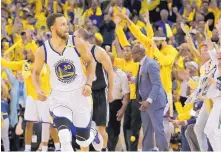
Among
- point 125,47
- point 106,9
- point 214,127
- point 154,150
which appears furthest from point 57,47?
point 106,9

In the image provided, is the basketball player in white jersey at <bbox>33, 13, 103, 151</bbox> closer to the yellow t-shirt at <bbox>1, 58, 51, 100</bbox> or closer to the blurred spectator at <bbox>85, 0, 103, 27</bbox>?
the yellow t-shirt at <bbox>1, 58, 51, 100</bbox>

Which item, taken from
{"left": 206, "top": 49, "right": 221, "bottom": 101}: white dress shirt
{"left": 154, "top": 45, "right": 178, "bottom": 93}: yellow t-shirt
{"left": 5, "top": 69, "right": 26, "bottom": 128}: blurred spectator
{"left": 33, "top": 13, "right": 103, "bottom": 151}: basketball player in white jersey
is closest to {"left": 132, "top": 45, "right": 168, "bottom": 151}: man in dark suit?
{"left": 154, "top": 45, "right": 178, "bottom": 93}: yellow t-shirt

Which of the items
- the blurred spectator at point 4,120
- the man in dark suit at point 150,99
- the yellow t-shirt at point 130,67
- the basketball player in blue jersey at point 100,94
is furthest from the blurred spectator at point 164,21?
the basketball player in blue jersey at point 100,94

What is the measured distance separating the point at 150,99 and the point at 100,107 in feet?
2.70

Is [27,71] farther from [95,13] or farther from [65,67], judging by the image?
[95,13]

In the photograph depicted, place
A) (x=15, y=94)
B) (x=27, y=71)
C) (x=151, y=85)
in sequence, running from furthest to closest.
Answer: (x=15, y=94) → (x=27, y=71) → (x=151, y=85)

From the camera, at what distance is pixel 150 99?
495 inches

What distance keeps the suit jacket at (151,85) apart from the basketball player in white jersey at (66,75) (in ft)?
8.14

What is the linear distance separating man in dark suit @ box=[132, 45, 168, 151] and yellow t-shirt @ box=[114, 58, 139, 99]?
843 millimetres

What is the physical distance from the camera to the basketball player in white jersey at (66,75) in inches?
398

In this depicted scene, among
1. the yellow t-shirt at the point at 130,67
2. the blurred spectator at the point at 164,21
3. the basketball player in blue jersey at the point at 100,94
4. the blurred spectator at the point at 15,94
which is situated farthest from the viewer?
the blurred spectator at the point at 164,21

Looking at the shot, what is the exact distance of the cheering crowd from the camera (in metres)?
11.8

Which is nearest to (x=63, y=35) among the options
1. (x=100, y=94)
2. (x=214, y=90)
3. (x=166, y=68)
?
(x=214, y=90)

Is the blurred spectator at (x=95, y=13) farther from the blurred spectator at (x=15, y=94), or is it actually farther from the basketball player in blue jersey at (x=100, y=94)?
the basketball player in blue jersey at (x=100, y=94)
